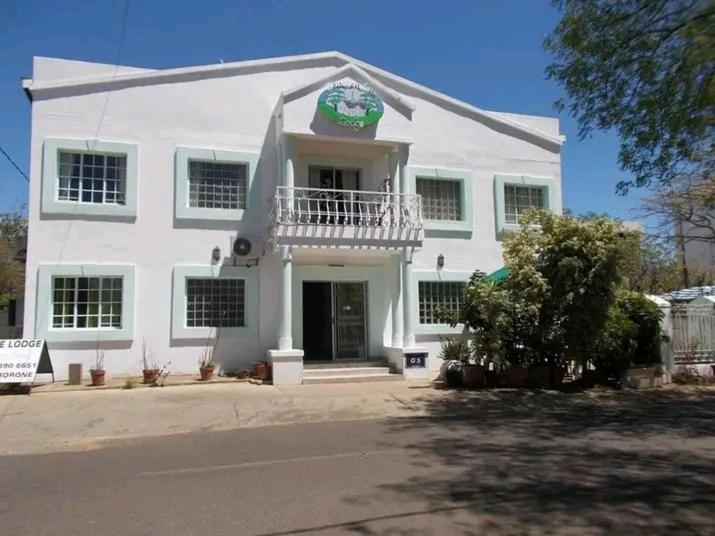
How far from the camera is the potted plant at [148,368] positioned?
1315cm

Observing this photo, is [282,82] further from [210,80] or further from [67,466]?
[67,466]

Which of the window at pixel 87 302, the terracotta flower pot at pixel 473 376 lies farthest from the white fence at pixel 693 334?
the window at pixel 87 302

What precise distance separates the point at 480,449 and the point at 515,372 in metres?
6.02

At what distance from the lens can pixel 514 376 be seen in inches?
524

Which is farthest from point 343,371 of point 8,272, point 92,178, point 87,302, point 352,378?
point 8,272

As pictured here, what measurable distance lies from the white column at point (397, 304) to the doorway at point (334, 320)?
88cm

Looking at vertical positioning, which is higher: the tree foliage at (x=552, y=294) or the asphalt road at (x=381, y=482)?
the tree foliage at (x=552, y=294)

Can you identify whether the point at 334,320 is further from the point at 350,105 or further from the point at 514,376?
the point at 350,105

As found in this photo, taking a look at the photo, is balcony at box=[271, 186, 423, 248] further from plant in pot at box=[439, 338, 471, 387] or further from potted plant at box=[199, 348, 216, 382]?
potted plant at box=[199, 348, 216, 382]

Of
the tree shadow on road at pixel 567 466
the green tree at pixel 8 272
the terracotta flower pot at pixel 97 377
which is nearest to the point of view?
the tree shadow on road at pixel 567 466

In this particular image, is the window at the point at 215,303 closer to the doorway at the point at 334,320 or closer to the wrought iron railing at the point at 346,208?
the doorway at the point at 334,320

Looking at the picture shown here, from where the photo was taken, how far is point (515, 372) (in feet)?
43.7

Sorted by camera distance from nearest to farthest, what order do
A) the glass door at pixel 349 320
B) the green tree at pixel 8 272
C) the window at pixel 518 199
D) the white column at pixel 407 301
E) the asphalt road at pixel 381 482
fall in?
the asphalt road at pixel 381 482
the white column at pixel 407 301
the glass door at pixel 349 320
the window at pixel 518 199
the green tree at pixel 8 272

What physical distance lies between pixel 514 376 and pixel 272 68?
32.2 feet
